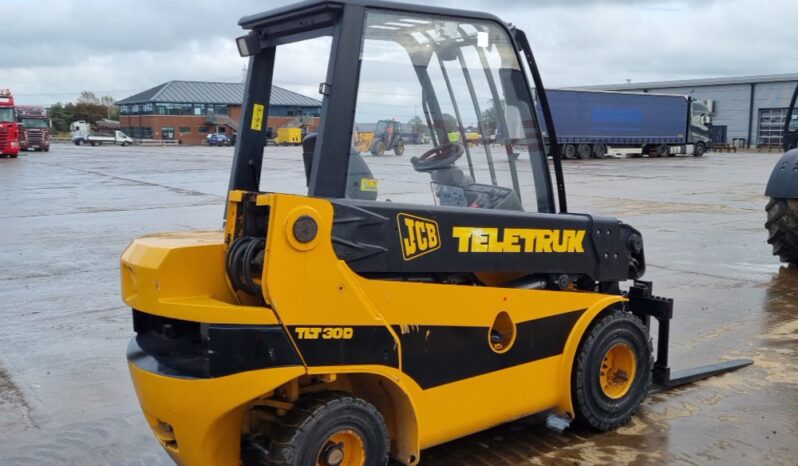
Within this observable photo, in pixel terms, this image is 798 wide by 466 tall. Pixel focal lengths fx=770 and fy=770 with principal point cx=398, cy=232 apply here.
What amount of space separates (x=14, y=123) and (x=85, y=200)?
25.4 metres

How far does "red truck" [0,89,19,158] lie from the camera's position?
3984 cm

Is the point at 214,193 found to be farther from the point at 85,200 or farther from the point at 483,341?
the point at 483,341

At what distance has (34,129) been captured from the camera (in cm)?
5150

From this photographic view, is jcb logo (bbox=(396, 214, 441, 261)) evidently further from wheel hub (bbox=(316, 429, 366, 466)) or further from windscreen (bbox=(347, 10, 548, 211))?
wheel hub (bbox=(316, 429, 366, 466))

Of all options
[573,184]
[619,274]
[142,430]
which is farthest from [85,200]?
[619,274]

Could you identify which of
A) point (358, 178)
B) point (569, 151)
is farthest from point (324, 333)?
point (569, 151)

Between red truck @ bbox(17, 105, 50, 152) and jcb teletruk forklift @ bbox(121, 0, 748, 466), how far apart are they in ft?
174

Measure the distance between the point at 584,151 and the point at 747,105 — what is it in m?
25.6

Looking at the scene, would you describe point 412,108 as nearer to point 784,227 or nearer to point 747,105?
point 784,227

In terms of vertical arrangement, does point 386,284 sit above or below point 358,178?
below

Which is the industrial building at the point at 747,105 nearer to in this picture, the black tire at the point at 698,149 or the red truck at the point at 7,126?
the black tire at the point at 698,149

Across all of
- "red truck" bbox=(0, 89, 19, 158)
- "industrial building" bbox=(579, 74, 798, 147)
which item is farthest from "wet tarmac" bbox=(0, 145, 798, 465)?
"industrial building" bbox=(579, 74, 798, 147)

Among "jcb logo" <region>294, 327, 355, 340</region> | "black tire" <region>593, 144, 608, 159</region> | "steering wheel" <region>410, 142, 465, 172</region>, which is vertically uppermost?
"steering wheel" <region>410, 142, 465, 172</region>

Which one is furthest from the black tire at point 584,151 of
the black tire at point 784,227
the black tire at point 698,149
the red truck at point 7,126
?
the black tire at point 784,227
